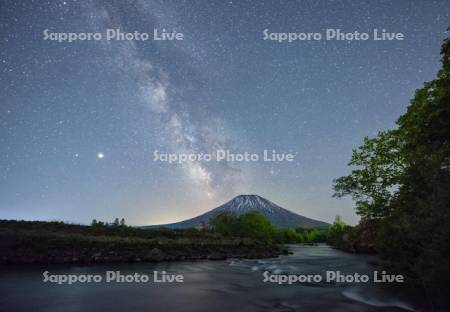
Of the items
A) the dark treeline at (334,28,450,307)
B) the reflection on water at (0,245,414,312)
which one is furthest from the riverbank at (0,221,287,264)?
the dark treeline at (334,28,450,307)

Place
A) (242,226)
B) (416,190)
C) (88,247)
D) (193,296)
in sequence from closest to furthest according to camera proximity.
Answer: (416,190)
(193,296)
(88,247)
(242,226)

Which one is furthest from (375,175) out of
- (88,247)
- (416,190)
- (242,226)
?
(242,226)

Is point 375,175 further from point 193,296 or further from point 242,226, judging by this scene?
point 242,226

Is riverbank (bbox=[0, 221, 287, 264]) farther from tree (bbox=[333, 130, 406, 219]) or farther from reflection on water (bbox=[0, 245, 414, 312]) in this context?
tree (bbox=[333, 130, 406, 219])

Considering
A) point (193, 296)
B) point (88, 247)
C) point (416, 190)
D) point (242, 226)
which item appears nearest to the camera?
point (416, 190)

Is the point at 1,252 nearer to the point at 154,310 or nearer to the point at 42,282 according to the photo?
the point at 42,282

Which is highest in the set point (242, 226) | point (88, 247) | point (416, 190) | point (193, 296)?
point (416, 190)
